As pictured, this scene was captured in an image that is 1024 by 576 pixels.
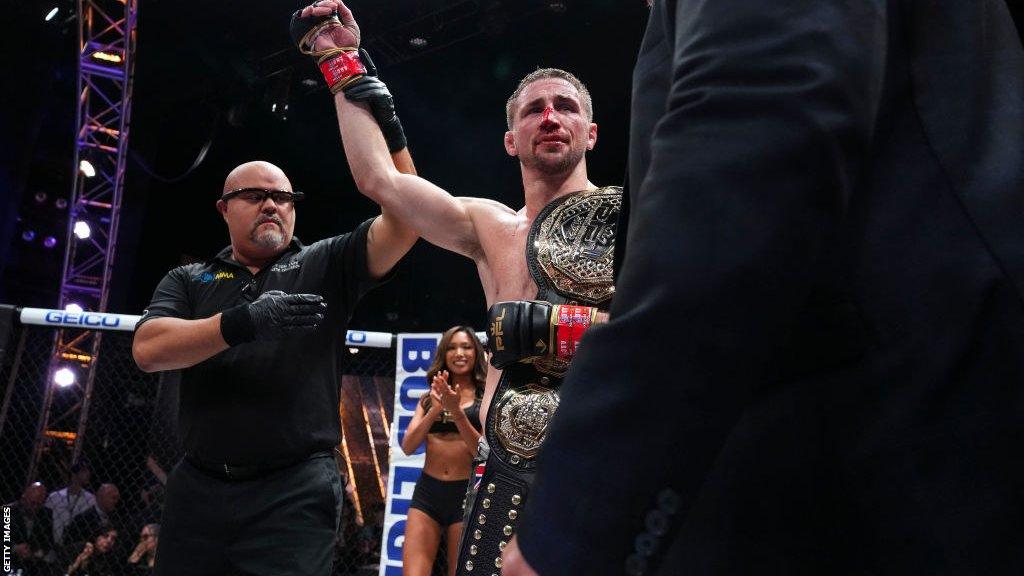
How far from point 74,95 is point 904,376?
13.0 m

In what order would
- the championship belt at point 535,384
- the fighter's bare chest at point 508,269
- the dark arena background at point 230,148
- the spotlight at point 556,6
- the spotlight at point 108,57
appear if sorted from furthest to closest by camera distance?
the spotlight at point 108,57
the dark arena background at point 230,148
the spotlight at point 556,6
the fighter's bare chest at point 508,269
the championship belt at point 535,384

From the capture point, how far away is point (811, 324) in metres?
0.61

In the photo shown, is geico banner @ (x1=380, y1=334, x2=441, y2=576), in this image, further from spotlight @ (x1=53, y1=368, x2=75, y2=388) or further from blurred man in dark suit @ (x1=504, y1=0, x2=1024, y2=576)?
spotlight @ (x1=53, y1=368, x2=75, y2=388)

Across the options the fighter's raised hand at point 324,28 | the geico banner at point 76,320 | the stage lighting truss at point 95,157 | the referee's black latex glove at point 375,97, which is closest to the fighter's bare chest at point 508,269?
the referee's black latex glove at point 375,97

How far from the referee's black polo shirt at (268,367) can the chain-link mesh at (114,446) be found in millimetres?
761

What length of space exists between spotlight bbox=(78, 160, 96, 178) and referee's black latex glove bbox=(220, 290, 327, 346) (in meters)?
8.13

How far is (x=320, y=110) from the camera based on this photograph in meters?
11.6

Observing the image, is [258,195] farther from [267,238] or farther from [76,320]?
[76,320]

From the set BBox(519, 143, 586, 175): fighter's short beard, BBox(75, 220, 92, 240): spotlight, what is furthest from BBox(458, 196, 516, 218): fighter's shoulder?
BBox(75, 220, 92, 240): spotlight

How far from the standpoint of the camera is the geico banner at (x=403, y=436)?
178 inches

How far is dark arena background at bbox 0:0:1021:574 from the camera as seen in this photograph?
27.8 ft

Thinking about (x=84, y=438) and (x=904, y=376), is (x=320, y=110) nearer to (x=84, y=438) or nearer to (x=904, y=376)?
(x=84, y=438)

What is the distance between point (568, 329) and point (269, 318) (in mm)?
1080

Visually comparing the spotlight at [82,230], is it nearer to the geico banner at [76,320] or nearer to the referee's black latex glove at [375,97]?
the geico banner at [76,320]
